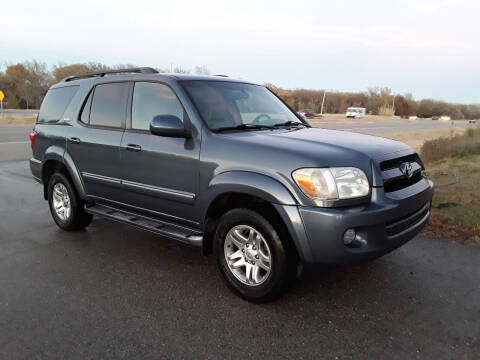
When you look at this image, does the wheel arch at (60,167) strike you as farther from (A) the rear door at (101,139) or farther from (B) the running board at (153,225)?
(B) the running board at (153,225)

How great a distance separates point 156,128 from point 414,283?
2.65 meters

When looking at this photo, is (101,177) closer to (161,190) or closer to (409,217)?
(161,190)

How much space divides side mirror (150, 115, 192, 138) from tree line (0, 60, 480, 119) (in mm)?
54239

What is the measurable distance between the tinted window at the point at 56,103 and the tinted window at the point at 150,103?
1304 millimetres

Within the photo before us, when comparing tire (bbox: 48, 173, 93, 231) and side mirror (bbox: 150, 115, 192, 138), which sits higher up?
side mirror (bbox: 150, 115, 192, 138)

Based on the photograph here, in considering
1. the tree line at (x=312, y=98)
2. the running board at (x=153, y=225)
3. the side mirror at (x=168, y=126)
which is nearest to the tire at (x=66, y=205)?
the running board at (x=153, y=225)

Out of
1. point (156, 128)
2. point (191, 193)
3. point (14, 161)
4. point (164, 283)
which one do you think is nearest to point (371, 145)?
point (191, 193)

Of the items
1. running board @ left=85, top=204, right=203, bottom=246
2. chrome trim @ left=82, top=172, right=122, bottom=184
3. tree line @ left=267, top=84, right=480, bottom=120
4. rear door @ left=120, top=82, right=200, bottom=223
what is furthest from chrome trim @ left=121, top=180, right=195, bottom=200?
tree line @ left=267, top=84, right=480, bottom=120

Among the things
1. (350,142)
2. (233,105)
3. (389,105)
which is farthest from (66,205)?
(389,105)

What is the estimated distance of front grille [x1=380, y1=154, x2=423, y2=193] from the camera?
10.5 feet

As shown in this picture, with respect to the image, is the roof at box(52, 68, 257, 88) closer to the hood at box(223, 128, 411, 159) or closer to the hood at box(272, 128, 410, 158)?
the hood at box(223, 128, 411, 159)

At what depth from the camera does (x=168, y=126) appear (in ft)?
11.5

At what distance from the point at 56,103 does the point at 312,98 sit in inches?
3360

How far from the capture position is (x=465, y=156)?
10.8 metres
